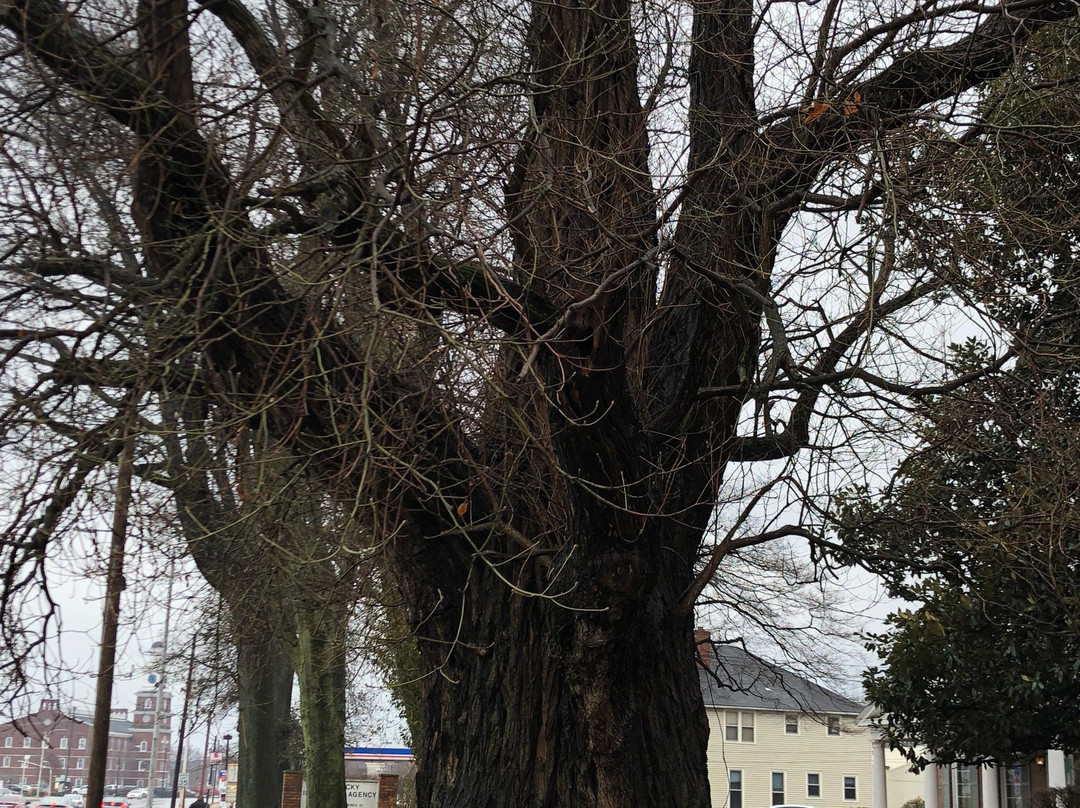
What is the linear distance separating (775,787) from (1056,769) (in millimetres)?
27198

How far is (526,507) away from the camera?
7.97 metres

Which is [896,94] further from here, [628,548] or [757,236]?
[628,548]

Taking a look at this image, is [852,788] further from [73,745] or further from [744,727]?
[73,745]

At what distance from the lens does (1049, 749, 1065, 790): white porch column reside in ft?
59.1

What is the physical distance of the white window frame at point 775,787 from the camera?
43.5m

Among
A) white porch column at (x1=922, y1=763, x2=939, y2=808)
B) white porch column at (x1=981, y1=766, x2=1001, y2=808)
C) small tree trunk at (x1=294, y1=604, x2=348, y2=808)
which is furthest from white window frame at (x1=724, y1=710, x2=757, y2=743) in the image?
small tree trunk at (x1=294, y1=604, x2=348, y2=808)

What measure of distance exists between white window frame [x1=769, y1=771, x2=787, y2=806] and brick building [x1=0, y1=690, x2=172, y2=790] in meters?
23.6

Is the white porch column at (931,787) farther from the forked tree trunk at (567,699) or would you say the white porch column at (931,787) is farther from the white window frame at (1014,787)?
the forked tree trunk at (567,699)

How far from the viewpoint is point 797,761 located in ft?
145

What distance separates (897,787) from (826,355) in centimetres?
4003

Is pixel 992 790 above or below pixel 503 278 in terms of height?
below

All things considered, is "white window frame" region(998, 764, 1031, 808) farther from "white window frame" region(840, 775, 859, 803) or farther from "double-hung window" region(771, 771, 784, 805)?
"white window frame" region(840, 775, 859, 803)

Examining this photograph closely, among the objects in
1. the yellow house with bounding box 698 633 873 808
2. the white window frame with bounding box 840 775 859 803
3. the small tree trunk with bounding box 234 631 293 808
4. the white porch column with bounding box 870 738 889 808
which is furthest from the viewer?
the white window frame with bounding box 840 775 859 803

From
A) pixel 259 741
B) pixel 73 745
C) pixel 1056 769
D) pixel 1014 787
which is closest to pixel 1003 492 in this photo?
pixel 73 745
